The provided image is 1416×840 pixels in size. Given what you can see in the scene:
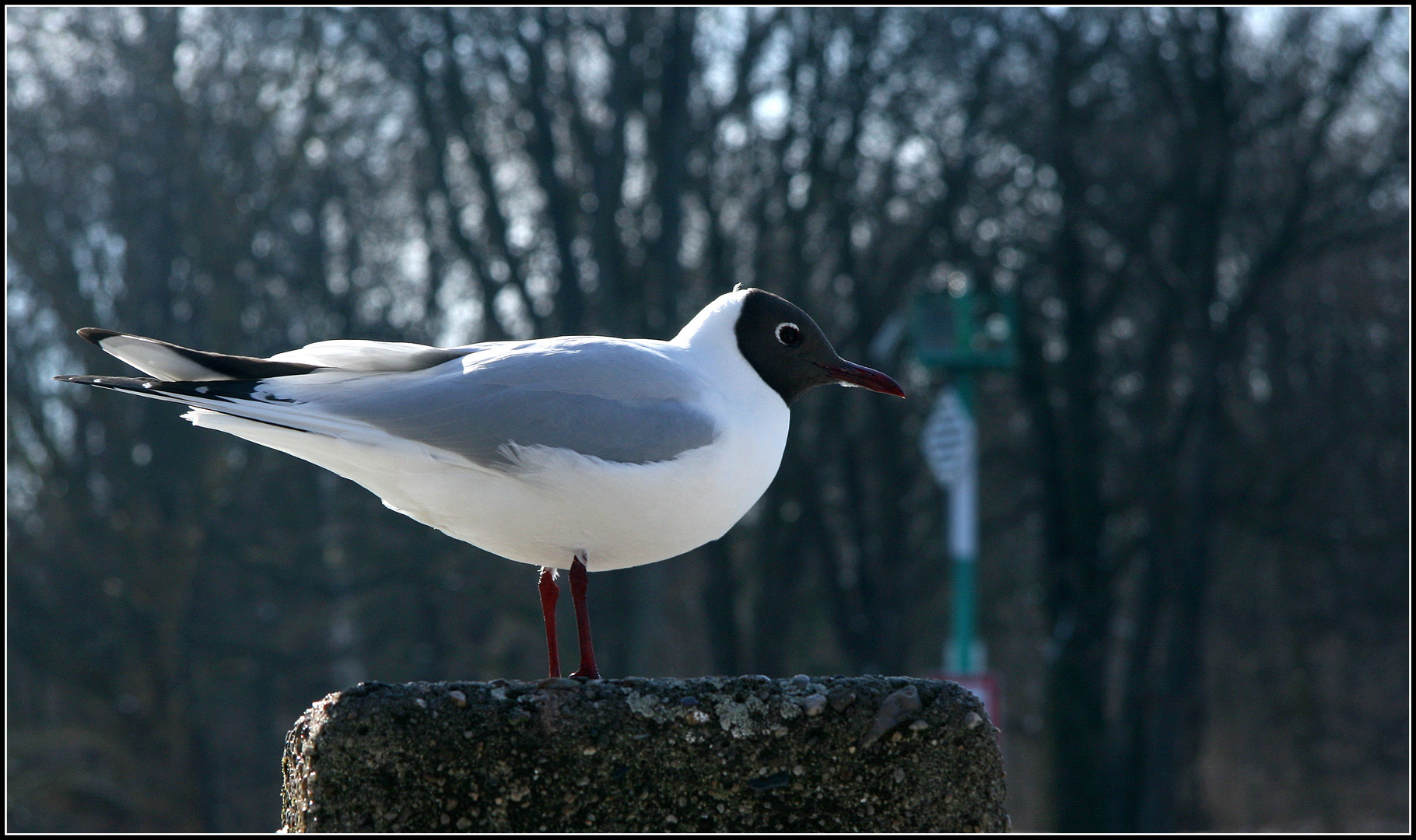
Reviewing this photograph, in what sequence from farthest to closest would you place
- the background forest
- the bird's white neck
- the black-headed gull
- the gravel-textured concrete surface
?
the background forest
the bird's white neck
the black-headed gull
the gravel-textured concrete surface

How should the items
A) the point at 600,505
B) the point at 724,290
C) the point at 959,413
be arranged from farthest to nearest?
1. the point at 724,290
2. the point at 959,413
3. the point at 600,505

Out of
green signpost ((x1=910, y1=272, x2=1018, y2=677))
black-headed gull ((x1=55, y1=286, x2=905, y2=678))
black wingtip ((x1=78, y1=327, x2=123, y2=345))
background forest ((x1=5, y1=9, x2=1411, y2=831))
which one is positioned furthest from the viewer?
background forest ((x1=5, y1=9, x2=1411, y2=831))

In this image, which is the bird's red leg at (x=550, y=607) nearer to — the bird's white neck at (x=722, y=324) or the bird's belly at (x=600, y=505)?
the bird's belly at (x=600, y=505)

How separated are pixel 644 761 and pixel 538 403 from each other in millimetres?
1030

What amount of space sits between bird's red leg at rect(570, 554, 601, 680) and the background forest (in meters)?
11.1

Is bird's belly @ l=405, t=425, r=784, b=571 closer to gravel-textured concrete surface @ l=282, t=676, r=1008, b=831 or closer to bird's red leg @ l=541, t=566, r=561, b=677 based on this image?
bird's red leg @ l=541, t=566, r=561, b=677

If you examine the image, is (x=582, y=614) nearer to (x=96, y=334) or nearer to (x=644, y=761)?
(x=644, y=761)

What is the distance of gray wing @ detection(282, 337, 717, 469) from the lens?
323cm

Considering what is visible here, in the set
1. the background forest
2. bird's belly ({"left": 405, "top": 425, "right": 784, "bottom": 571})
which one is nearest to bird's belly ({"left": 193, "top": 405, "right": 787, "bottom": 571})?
bird's belly ({"left": 405, "top": 425, "right": 784, "bottom": 571})

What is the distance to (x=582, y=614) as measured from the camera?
3225 mm

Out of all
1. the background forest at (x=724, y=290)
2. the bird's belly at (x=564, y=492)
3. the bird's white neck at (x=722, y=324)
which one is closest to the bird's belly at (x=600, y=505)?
the bird's belly at (x=564, y=492)

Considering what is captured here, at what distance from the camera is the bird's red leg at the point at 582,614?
10.5 feet

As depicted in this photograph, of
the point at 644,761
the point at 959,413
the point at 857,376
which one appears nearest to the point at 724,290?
the point at 959,413

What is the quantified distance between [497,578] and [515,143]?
4734 mm
